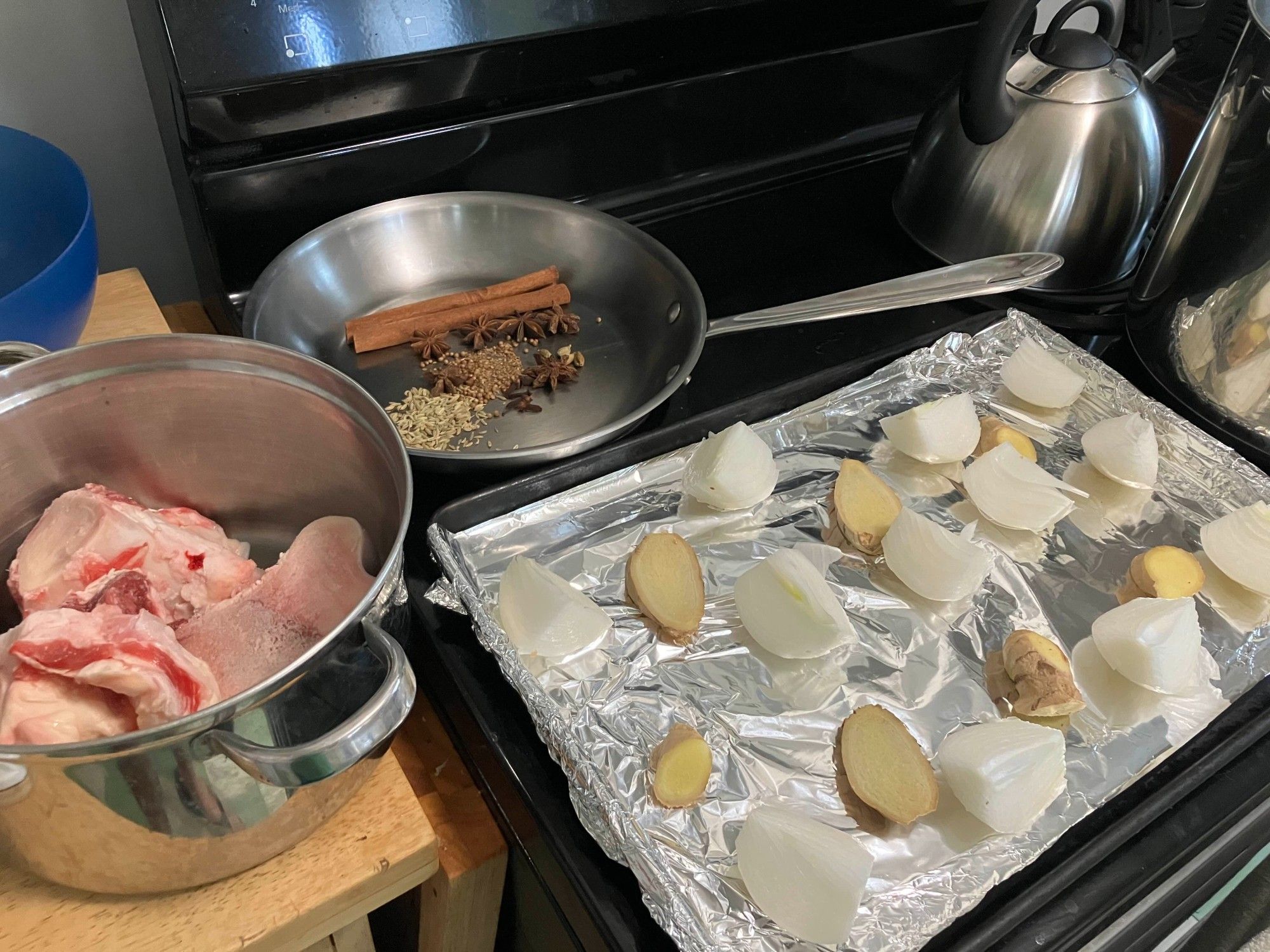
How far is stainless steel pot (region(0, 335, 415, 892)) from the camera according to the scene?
0.34m

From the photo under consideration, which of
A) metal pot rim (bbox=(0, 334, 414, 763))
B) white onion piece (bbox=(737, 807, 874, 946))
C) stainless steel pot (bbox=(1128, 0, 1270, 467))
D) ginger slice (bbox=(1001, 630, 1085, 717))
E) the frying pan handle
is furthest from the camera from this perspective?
the frying pan handle

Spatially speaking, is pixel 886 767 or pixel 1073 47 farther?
pixel 1073 47

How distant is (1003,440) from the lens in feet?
2.25

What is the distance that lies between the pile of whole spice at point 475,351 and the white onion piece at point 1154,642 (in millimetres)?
410

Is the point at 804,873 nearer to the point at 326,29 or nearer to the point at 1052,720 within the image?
the point at 1052,720

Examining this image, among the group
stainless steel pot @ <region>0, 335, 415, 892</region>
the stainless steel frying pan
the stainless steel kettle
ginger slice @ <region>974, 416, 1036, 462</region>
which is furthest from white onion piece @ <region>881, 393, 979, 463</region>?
stainless steel pot @ <region>0, 335, 415, 892</region>

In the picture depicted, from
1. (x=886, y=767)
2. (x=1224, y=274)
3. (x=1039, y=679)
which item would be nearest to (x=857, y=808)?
(x=886, y=767)

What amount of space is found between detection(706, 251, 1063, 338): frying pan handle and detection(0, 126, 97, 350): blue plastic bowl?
16.4 inches

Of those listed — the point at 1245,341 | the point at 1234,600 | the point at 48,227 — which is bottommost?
the point at 1234,600

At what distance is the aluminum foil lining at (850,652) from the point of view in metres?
0.44

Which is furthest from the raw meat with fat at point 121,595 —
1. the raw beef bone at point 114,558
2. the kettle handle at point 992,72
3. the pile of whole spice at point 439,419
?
the kettle handle at point 992,72

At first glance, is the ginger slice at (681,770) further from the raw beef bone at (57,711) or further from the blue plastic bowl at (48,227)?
the blue plastic bowl at (48,227)

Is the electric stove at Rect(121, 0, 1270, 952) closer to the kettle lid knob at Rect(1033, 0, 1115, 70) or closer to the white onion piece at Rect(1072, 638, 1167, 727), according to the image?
the white onion piece at Rect(1072, 638, 1167, 727)

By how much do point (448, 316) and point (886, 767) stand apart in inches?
18.8
